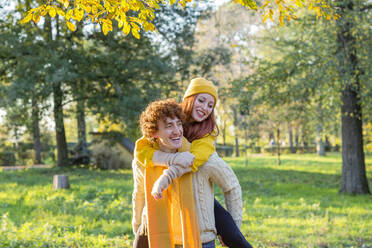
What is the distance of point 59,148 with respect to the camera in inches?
699

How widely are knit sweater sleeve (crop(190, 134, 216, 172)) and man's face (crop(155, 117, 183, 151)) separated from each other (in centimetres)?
12

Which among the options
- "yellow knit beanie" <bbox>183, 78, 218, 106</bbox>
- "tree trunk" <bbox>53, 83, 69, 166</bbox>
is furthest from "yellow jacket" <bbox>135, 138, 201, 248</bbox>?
"tree trunk" <bbox>53, 83, 69, 166</bbox>

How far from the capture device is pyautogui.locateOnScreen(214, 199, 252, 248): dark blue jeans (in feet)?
9.14

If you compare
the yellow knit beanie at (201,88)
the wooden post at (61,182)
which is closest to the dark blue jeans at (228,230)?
the yellow knit beanie at (201,88)

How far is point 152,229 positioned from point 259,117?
9.42 meters

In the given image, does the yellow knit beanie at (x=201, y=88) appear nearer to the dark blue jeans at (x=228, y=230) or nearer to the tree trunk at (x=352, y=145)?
the dark blue jeans at (x=228, y=230)

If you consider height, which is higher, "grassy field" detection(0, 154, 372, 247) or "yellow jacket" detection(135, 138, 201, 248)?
"yellow jacket" detection(135, 138, 201, 248)

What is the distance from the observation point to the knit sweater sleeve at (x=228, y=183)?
2.73m

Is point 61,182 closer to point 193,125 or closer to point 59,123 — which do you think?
point 59,123

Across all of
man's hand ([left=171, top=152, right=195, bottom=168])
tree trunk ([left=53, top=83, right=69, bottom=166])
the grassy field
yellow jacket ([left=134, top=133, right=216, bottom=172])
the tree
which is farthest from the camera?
tree trunk ([left=53, top=83, right=69, bottom=166])

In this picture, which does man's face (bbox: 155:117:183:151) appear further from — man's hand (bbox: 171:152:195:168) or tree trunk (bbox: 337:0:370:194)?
tree trunk (bbox: 337:0:370:194)

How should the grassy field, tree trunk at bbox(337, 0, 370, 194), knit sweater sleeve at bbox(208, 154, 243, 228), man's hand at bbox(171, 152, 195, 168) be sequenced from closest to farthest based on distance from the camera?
man's hand at bbox(171, 152, 195, 168)
knit sweater sleeve at bbox(208, 154, 243, 228)
the grassy field
tree trunk at bbox(337, 0, 370, 194)

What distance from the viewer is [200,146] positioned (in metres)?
2.70

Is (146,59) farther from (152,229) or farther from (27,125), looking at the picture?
(152,229)
